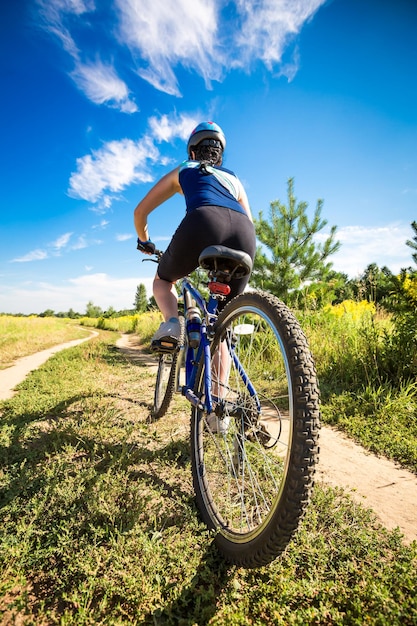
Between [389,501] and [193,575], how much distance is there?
3.80ft

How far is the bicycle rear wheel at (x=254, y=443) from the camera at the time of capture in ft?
3.06

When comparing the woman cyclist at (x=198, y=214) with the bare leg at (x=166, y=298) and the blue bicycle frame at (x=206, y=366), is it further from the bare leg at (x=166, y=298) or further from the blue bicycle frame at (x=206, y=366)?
the blue bicycle frame at (x=206, y=366)

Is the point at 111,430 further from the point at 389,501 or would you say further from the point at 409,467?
the point at 409,467

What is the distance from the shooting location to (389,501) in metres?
1.58

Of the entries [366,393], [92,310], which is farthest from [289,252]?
[92,310]

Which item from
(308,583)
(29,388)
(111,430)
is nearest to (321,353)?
(111,430)

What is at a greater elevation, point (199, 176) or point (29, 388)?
point (199, 176)

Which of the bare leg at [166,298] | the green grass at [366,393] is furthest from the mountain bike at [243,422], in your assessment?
the green grass at [366,393]

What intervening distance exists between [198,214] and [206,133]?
87cm

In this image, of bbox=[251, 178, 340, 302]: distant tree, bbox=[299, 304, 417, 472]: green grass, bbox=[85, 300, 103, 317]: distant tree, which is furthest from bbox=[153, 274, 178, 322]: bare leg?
bbox=[85, 300, 103, 317]: distant tree

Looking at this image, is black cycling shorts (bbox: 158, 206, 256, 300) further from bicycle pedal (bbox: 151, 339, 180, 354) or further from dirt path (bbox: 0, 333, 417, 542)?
dirt path (bbox: 0, 333, 417, 542)

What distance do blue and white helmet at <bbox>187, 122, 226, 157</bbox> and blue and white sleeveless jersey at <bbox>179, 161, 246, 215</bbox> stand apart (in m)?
0.29

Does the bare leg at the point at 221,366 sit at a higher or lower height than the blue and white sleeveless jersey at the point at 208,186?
lower

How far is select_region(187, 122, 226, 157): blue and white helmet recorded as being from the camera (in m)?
2.11
